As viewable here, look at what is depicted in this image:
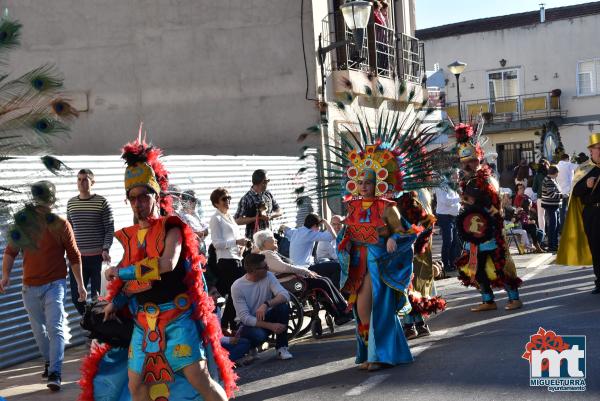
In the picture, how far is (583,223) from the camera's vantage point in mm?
13086

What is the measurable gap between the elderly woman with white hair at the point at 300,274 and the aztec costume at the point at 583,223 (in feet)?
11.9

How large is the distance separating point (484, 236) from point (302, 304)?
8.19ft

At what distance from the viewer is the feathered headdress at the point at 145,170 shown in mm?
6371

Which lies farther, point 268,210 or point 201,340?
point 268,210

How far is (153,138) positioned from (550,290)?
9.72 metres

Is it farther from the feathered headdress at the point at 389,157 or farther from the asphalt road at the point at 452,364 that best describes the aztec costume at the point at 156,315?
the feathered headdress at the point at 389,157

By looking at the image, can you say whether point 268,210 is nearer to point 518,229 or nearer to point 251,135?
point 251,135

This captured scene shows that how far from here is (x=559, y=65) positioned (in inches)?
1900

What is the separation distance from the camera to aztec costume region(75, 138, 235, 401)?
6.16m

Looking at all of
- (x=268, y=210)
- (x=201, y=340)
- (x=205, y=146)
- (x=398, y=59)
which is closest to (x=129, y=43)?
(x=205, y=146)

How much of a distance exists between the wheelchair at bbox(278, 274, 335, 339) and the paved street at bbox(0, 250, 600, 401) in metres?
0.15

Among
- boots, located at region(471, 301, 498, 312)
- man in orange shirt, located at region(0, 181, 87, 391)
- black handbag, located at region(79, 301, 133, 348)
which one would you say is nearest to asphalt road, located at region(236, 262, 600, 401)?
boots, located at region(471, 301, 498, 312)

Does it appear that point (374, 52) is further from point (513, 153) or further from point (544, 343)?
point (513, 153)

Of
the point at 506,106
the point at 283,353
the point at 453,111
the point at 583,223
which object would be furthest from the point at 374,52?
the point at 506,106
